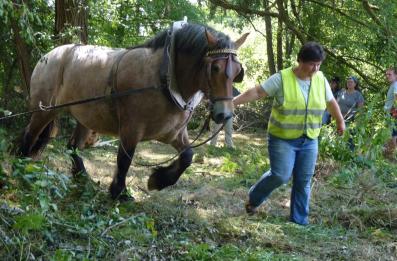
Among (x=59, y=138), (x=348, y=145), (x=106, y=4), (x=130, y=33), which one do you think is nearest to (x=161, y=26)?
(x=130, y=33)

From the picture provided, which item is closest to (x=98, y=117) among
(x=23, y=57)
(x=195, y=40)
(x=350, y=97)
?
(x=195, y=40)

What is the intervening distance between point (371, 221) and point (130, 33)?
6119 mm

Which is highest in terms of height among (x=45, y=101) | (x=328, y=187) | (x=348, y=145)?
(x=45, y=101)

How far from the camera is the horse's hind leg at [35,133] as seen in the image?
5.78 metres

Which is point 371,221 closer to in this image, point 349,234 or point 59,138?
point 349,234

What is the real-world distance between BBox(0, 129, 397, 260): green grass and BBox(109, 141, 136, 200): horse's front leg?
5.2 inches

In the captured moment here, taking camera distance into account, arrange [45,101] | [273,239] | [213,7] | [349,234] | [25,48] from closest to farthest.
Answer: [273,239] → [349,234] → [45,101] → [25,48] → [213,7]

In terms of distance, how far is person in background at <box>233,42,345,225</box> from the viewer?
14.7 ft

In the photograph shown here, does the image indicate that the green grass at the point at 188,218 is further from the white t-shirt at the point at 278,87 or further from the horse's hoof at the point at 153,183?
the white t-shirt at the point at 278,87

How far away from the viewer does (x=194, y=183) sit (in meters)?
6.30

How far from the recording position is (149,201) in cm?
512

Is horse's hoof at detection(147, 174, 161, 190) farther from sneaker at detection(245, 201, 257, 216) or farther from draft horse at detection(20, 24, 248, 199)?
sneaker at detection(245, 201, 257, 216)

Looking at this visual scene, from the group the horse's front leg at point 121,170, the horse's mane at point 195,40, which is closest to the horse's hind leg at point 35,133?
the horse's front leg at point 121,170

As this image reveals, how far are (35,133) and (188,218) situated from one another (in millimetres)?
2318
